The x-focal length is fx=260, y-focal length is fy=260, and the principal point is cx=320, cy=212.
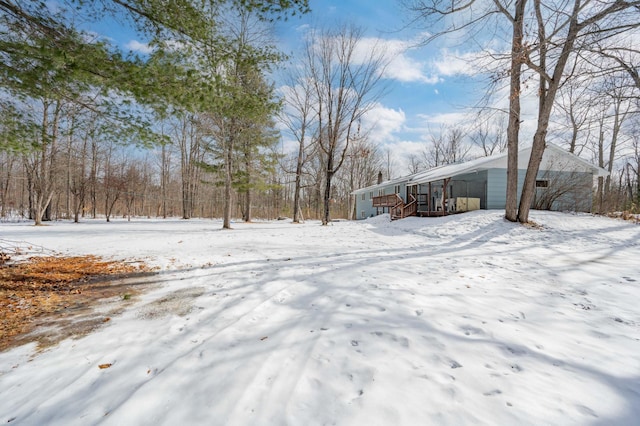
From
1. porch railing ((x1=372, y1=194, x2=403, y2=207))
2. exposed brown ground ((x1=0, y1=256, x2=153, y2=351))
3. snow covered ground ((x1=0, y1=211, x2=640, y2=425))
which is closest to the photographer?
snow covered ground ((x1=0, y1=211, x2=640, y2=425))

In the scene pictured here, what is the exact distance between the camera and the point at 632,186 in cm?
2570

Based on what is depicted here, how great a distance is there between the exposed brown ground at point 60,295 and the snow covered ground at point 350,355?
0.29 m

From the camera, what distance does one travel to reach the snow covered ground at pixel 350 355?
1.57 meters

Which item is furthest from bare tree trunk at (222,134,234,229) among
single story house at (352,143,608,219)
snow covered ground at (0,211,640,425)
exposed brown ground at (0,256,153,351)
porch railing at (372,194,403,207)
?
single story house at (352,143,608,219)

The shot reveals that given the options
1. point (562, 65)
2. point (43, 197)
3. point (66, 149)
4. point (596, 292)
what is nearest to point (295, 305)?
point (596, 292)

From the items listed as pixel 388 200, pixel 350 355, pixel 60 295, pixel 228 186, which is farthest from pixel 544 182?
pixel 60 295

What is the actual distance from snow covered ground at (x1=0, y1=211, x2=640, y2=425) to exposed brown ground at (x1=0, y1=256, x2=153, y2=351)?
287 millimetres

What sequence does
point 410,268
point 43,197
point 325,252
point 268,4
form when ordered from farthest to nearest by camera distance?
1. point 43,197
2. point 325,252
3. point 410,268
4. point 268,4

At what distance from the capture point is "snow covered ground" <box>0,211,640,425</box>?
157cm

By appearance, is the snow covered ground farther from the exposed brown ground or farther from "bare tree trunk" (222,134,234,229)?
"bare tree trunk" (222,134,234,229)

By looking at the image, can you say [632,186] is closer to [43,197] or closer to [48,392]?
[48,392]

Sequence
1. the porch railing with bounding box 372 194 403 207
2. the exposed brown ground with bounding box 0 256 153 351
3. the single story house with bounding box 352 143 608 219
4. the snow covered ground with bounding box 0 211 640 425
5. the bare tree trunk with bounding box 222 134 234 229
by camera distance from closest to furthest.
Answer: the snow covered ground with bounding box 0 211 640 425 < the exposed brown ground with bounding box 0 256 153 351 < the bare tree trunk with bounding box 222 134 234 229 < the single story house with bounding box 352 143 608 219 < the porch railing with bounding box 372 194 403 207

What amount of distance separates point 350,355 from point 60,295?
13.7ft

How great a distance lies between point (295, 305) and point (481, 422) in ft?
6.86
